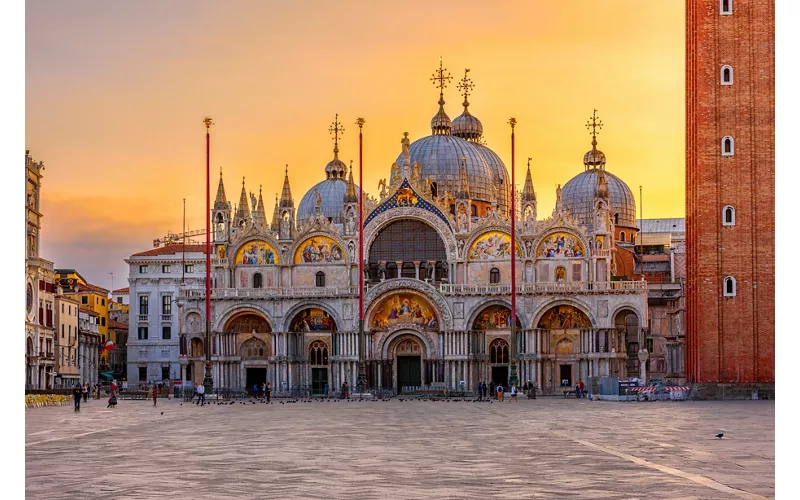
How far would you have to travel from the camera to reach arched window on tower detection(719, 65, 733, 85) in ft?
180

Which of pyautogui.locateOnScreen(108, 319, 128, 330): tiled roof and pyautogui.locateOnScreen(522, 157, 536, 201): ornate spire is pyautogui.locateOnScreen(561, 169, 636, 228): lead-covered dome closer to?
pyautogui.locateOnScreen(522, 157, 536, 201): ornate spire

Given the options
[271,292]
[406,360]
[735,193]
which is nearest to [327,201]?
[271,292]

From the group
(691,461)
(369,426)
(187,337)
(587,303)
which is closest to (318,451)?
(691,461)

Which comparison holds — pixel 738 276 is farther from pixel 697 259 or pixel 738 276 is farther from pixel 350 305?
pixel 350 305

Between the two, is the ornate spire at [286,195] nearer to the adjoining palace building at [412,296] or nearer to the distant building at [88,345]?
the adjoining palace building at [412,296]

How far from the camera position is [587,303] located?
232ft

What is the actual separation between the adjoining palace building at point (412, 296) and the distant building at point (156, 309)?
16906 mm

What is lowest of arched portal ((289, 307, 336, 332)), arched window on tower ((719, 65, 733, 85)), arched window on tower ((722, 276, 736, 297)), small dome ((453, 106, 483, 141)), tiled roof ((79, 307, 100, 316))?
arched portal ((289, 307, 336, 332))

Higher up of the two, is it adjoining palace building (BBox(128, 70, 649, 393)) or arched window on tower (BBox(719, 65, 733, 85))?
arched window on tower (BBox(719, 65, 733, 85))

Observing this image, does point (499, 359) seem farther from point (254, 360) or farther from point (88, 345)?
point (88, 345)

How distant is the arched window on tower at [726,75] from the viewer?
55000 millimetres

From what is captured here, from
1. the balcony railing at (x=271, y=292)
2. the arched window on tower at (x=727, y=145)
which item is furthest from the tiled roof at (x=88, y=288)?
the arched window on tower at (x=727, y=145)

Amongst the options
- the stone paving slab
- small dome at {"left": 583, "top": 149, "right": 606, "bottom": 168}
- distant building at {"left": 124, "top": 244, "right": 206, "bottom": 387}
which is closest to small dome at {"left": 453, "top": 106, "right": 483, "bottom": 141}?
small dome at {"left": 583, "top": 149, "right": 606, "bottom": 168}

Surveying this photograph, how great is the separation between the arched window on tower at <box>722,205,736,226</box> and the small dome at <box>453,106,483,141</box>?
120ft
